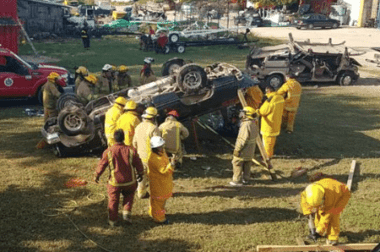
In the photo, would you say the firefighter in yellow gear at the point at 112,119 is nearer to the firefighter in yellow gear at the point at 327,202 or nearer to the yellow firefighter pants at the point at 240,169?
the yellow firefighter pants at the point at 240,169

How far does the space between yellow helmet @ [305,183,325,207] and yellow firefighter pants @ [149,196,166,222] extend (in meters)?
2.15

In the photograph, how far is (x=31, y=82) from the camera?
13680 mm

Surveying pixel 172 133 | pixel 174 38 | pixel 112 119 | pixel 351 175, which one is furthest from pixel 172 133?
pixel 174 38

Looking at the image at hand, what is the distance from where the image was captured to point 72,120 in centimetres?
918

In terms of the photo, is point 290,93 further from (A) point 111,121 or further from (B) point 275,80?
(B) point 275,80

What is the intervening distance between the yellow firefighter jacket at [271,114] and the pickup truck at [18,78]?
6.79 metres

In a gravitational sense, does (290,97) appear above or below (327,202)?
above

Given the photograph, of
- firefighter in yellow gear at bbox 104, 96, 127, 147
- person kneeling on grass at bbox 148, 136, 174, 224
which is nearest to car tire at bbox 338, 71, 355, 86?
firefighter in yellow gear at bbox 104, 96, 127, 147

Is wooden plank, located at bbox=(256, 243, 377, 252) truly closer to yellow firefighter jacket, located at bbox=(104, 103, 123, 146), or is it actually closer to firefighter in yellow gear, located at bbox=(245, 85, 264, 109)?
yellow firefighter jacket, located at bbox=(104, 103, 123, 146)

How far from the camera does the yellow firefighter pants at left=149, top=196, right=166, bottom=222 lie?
660 centimetres

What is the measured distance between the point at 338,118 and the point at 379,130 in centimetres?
141

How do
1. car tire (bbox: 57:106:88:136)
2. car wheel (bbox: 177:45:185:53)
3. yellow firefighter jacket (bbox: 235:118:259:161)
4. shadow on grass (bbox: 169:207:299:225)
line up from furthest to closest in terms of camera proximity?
car wheel (bbox: 177:45:185:53) < car tire (bbox: 57:106:88:136) < yellow firefighter jacket (bbox: 235:118:259:161) < shadow on grass (bbox: 169:207:299:225)

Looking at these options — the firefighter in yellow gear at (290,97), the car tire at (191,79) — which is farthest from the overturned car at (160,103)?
the firefighter in yellow gear at (290,97)

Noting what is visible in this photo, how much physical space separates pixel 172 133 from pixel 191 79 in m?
1.98
